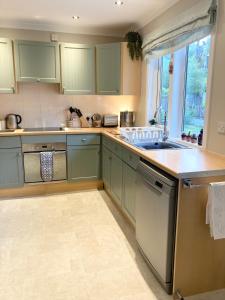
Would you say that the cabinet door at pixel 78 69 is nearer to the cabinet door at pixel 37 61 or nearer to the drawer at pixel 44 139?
the cabinet door at pixel 37 61

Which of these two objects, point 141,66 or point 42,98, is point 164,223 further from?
point 42,98

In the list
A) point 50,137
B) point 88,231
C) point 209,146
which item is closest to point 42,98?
point 50,137

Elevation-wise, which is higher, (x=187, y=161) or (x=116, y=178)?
(x=187, y=161)

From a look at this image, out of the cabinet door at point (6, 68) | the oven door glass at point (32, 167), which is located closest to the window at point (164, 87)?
the oven door glass at point (32, 167)

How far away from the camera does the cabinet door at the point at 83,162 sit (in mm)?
3635

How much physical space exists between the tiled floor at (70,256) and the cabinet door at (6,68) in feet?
5.23

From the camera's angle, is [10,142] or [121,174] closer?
[121,174]

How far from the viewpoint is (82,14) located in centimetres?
319

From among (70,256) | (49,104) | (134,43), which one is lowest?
(70,256)

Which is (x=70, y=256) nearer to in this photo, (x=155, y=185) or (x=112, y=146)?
(x=155, y=185)

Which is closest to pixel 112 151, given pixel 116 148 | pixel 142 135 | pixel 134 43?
pixel 116 148

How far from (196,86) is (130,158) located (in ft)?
3.60

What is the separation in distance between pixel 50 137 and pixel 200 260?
8.16ft

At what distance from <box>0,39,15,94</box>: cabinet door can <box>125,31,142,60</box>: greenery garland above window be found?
1.64 metres
